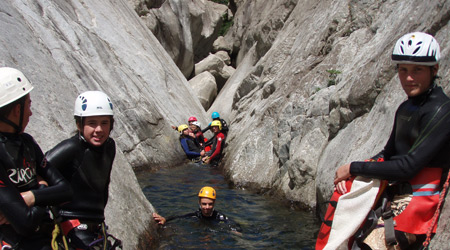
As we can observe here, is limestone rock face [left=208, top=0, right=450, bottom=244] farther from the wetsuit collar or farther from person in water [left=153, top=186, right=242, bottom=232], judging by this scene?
person in water [left=153, top=186, right=242, bottom=232]

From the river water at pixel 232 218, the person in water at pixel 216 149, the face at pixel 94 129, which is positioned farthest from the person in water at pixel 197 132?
the face at pixel 94 129

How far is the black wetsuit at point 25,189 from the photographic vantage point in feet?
9.67

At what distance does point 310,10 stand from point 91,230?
13786mm

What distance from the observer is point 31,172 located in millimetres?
3240

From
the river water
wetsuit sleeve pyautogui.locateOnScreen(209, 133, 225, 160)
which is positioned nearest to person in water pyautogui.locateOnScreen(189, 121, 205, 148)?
wetsuit sleeve pyautogui.locateOnScreen(209, 133, 225, 160)

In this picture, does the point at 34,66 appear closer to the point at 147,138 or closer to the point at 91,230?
the point at 91,230

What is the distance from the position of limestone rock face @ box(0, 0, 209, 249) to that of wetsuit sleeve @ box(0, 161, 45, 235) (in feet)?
9.14

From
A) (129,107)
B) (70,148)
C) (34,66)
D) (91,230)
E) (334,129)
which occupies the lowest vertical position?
(334,129)

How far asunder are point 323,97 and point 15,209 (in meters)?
7.94

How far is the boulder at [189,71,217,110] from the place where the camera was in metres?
25.7

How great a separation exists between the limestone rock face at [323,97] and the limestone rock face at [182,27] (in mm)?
9364

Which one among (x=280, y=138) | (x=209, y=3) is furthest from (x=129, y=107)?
(x=209, y=3)

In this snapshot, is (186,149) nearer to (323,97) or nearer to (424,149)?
(323,97)

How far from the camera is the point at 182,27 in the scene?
26453 millimetres
